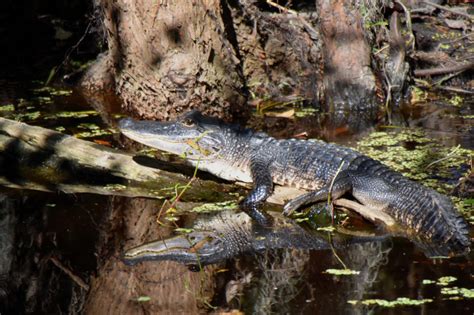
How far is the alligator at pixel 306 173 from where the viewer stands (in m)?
4.80

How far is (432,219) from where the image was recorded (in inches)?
187

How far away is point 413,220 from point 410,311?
139cm

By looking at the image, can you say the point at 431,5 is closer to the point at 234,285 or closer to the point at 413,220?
the point at 413,220

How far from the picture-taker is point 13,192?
5.48 metres

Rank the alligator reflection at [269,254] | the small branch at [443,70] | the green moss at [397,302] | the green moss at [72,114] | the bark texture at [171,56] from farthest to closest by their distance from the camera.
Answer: the small branch at [443,70], the green moss at [72,114], the bark texture at [171,56], the alligator reflection at [269,254], the green moss at [397,302]

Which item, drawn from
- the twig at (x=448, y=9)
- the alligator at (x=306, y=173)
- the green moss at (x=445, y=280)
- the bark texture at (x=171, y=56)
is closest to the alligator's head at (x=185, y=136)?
the alligator at (x=306, y=173)

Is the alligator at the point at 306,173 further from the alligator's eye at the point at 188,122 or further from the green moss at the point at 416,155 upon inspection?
the green moss at the point at 416,155

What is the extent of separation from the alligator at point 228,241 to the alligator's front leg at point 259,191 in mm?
78

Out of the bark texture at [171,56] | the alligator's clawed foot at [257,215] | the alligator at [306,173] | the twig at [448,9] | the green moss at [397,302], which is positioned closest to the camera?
the green moss at [397,302]

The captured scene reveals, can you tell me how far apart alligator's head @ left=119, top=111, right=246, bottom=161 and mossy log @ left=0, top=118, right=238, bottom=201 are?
36cm

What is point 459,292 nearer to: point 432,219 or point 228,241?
point 432,219

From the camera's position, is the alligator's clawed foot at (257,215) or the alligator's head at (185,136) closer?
the alligator's clawed foot at (257,215)

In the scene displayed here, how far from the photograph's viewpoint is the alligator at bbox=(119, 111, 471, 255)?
4.80m

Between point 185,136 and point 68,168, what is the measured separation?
0.98 metres
